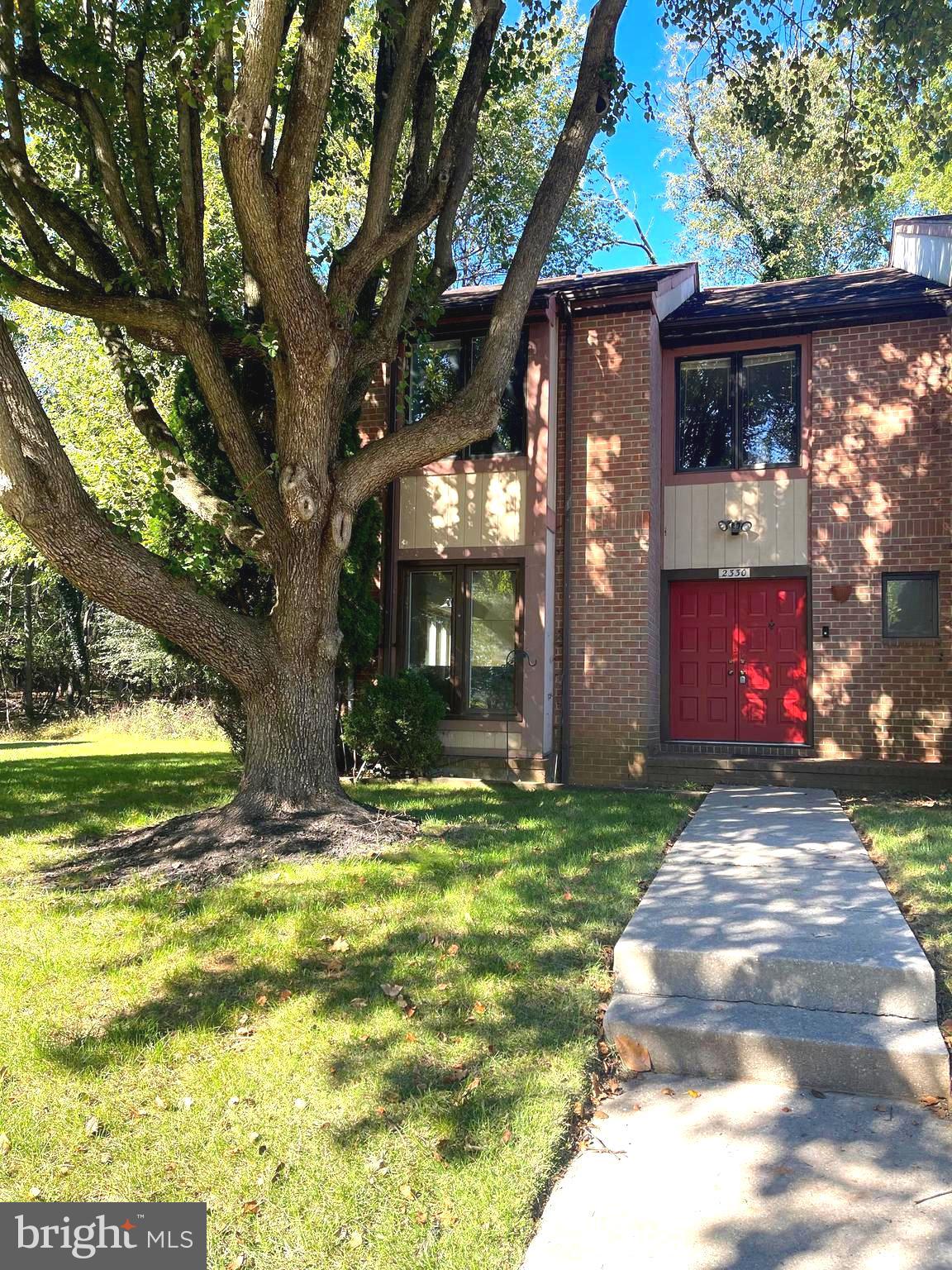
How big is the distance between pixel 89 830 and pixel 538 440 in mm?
6415

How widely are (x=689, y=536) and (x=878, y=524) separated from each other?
217 cm

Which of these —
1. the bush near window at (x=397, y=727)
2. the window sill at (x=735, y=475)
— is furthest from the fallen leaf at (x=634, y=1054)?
the window sill at (x=735, y=475)

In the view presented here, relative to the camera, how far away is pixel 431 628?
36.4 ft

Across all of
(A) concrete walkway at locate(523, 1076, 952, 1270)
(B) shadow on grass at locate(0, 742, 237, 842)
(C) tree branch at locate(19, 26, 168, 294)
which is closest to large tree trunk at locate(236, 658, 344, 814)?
(B) shadow on grass at locate(0, 742, 237, 842)

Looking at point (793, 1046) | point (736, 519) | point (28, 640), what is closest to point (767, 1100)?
point (793, 1046)

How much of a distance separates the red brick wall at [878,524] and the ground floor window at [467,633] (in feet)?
11.7

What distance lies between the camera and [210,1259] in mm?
2537

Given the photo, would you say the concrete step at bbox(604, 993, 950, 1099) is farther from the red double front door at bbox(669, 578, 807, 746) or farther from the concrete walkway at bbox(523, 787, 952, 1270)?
the red double front door at bbox(669, 578, 807, 746)

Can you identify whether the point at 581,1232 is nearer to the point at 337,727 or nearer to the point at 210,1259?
the point at 210,1259

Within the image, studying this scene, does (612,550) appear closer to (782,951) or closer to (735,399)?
(735,399)

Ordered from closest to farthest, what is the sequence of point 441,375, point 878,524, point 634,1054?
point 634,1054 → point 878,524 → point 441,375

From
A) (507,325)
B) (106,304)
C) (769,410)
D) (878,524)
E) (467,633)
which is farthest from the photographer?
(769,410)

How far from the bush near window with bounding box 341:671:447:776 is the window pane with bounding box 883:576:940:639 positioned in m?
5.23

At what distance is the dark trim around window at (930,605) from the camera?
33.2 feet
